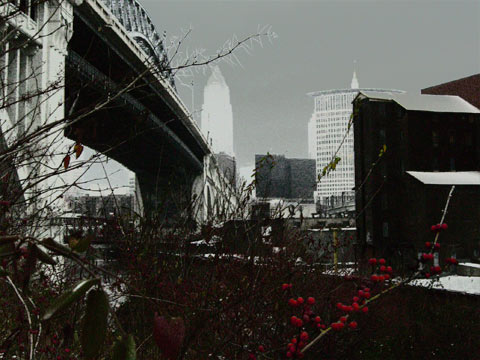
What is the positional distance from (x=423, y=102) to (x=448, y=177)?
6601 millimetres

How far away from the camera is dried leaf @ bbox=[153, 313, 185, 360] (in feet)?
2.45

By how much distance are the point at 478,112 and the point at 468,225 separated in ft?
38.9

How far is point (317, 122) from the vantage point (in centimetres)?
14450

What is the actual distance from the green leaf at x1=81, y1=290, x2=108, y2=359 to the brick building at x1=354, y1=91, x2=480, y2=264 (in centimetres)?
2438

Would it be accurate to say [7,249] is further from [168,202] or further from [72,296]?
[168,202]

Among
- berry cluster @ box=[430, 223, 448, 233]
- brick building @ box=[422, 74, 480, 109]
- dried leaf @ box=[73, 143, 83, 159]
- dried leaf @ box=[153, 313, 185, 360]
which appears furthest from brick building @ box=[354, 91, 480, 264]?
dried leaf @ box=[153, 313, 185, 360]

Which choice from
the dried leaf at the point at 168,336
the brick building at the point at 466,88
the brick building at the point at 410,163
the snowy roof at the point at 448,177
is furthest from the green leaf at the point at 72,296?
the brick building at the point at 466,88

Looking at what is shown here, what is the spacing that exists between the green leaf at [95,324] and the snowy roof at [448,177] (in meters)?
26.1

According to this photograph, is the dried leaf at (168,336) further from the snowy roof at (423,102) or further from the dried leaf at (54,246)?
the snowy roof at (423,102)

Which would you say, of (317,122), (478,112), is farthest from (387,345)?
(317,122)

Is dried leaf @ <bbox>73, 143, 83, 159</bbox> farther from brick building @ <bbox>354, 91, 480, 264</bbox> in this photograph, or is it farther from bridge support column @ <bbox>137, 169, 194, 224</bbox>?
brick building @ <bbox>354, 91, 480, 264</bbox>

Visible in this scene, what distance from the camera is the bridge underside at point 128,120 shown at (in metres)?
2.72

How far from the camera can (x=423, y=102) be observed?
101 feet

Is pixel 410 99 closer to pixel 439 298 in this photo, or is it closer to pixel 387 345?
pixel 439 298
